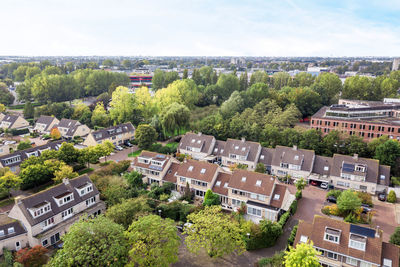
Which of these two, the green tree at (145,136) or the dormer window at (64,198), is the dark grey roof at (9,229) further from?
the green tree at (145,136)

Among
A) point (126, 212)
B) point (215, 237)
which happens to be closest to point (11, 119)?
point (126, 212)

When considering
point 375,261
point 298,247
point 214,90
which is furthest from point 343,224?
point 214,90

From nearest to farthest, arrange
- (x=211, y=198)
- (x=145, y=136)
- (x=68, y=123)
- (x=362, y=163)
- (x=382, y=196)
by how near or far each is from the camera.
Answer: (x=211, y=198) < (x=382, y=196) < (x=362, y=163) < (x=145, y=136) < (x=68, y=123)

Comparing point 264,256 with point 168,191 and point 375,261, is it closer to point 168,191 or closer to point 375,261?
point 375,261

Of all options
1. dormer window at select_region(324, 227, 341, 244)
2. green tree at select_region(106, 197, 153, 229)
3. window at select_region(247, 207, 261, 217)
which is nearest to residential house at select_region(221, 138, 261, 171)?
window at select_region(247, 207, 261, 217)

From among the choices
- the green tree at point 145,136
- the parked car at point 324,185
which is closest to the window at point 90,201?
the green tree at point 145,136

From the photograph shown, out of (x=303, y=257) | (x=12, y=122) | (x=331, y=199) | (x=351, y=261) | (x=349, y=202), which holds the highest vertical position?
(x=303, y=257)

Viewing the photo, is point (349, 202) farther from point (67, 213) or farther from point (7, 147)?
point (7, 147)
